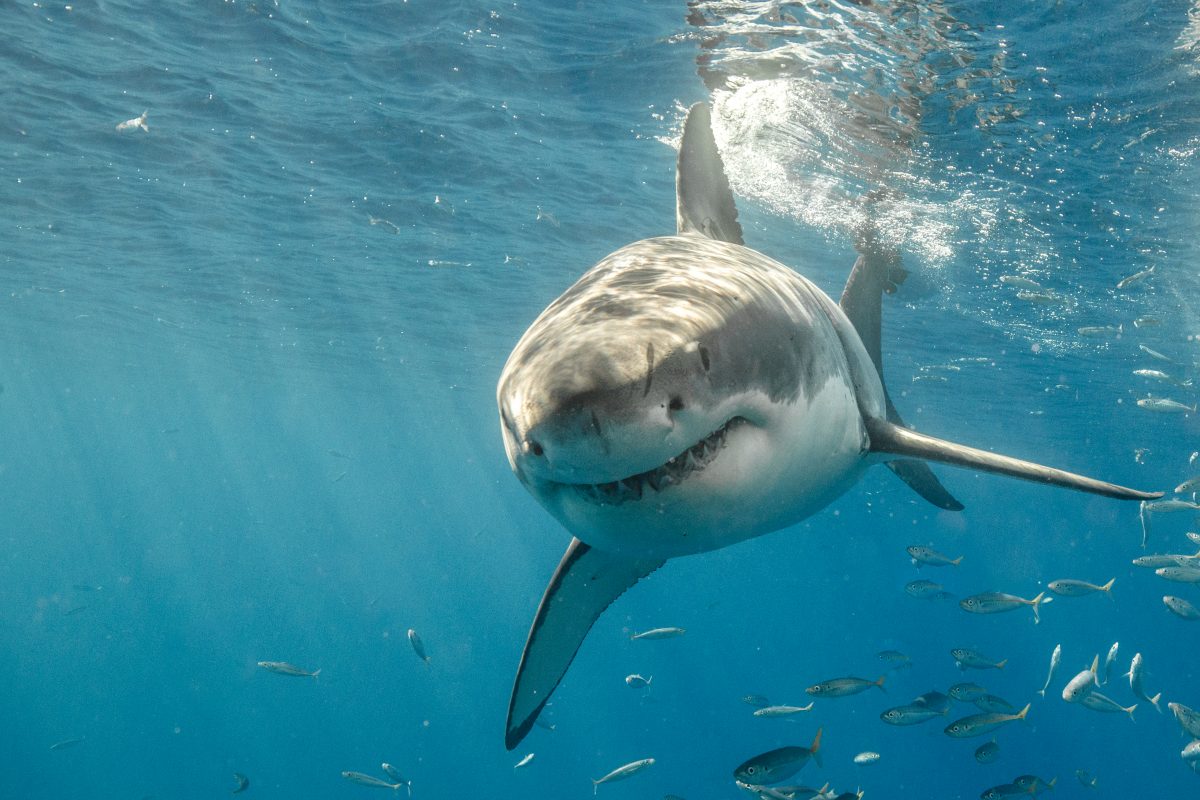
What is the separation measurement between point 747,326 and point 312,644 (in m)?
107

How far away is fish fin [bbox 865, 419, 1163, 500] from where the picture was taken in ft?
9.11

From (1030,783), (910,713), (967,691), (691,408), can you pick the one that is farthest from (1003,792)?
(691,408)

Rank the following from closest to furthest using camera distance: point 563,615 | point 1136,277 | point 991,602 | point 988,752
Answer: point 563,615 → point 991,602 → point 988,752 → point 1136,277

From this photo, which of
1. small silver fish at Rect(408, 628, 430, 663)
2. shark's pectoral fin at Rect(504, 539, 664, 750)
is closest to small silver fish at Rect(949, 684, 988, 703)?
small silver fish at Rect(408, 628, 430, 663)

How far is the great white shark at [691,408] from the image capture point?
5.63 ft

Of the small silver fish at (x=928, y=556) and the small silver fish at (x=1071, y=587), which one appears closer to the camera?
the small silver fish at (x=1071, y=587)

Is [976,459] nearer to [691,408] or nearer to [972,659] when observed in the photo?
[691,408]

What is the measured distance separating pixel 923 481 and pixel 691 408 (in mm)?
4421

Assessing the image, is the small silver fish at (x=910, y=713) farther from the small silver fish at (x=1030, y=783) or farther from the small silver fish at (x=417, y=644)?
the small silver fish at (x=417, y=644)

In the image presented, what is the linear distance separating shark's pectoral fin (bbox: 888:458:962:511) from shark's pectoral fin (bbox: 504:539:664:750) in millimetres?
2226

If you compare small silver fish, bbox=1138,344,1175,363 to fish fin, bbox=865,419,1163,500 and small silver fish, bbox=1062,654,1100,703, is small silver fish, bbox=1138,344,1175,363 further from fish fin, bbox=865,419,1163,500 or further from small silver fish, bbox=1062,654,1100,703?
fish fin, bbox=865,419,1163,500

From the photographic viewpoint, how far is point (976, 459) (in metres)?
2.91

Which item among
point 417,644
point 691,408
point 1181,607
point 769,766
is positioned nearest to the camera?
point 691,408

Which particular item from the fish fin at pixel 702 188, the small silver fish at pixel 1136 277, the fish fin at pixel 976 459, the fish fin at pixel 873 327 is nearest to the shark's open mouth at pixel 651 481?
the fish fin at pixel 976 459
